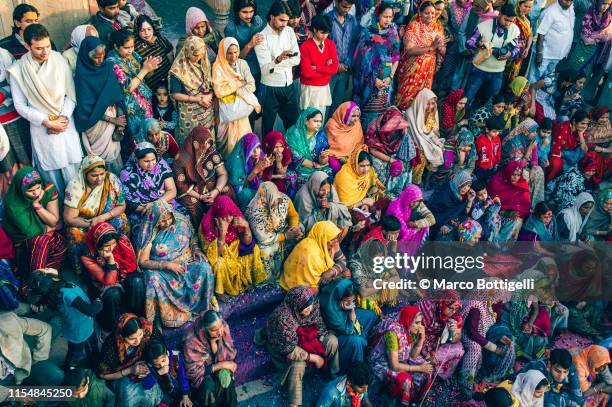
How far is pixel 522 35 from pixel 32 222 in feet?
17.4

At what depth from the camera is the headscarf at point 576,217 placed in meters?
7.34

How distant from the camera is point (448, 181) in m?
7.02

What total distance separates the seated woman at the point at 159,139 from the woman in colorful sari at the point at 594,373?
3968 mm

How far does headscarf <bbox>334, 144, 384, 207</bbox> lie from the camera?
6.70 metres

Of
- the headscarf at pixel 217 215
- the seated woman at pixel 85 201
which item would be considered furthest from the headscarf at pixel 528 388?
the seated woman at pixel 85 201

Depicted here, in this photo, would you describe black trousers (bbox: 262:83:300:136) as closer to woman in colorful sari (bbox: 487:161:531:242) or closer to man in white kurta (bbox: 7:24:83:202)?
man in white kurta (bbox: 7:24:83:202)

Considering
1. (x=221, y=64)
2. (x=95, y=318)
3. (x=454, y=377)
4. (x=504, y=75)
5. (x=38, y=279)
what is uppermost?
(x=221, y=64)

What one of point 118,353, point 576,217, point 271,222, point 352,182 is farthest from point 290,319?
point 576,217

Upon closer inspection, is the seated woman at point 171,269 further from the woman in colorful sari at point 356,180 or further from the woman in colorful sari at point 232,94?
the woman in colorful sari at point 356,180

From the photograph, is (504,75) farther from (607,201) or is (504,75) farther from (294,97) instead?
(294,97)

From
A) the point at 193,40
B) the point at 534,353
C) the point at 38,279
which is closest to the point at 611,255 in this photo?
the point at 534,353

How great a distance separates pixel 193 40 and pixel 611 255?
4.57m

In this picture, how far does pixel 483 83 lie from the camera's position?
773cm

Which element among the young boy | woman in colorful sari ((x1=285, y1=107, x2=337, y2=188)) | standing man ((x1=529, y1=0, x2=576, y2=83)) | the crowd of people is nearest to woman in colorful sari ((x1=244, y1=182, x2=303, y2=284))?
the crowd of people
